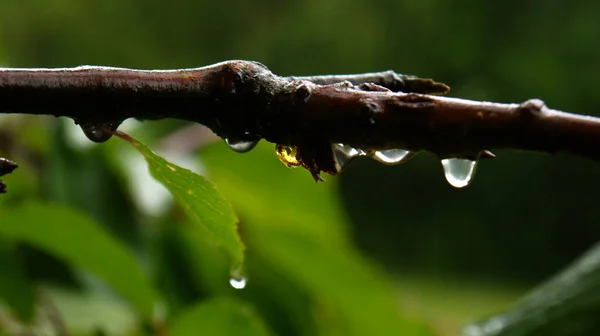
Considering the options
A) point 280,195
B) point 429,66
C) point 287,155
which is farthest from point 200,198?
point 429,66

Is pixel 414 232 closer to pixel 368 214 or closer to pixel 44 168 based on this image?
pixel 368 214

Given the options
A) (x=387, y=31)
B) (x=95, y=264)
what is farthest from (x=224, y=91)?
(x=387, y=31)

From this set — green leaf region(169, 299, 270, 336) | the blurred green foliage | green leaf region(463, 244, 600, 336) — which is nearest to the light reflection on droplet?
green leaf region(169, 299, 270, 336)

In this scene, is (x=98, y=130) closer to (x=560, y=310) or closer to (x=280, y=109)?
(x=280, y=109)

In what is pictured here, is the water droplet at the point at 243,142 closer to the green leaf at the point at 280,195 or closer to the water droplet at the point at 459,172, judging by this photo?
the water droplet at the point at 459,172

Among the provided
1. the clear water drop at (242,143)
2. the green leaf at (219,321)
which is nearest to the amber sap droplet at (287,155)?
the clear water drop at (242,143)

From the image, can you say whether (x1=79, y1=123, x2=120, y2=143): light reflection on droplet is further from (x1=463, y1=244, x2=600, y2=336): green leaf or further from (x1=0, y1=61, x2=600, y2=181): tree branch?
(x1=463, y1=244, x2=600, y2=336): green leaf
